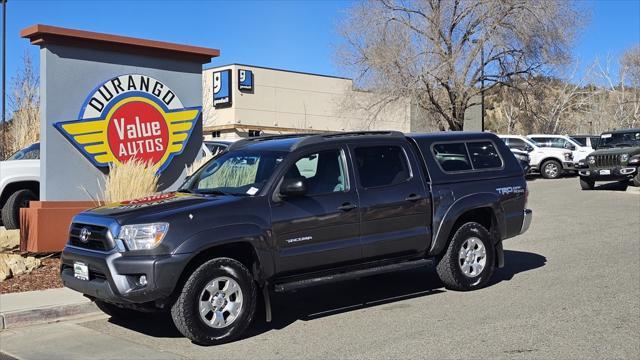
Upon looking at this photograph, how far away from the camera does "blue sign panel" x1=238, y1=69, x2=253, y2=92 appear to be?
5381 centimetres

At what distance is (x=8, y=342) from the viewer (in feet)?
22.9

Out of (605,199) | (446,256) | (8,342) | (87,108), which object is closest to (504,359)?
(446,256)

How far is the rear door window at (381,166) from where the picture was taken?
7.83 metres

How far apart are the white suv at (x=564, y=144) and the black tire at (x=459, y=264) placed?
21.5m

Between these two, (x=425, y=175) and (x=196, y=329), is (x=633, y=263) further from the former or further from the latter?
(x=196, y=329)

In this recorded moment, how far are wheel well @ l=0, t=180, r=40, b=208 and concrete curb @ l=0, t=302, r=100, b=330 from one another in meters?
5.62

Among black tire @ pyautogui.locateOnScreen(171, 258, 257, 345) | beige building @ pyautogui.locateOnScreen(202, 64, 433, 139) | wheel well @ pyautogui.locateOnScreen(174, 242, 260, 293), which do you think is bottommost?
black tire @ pyautogui.locateOnScreen(171, 258, 257, 345)

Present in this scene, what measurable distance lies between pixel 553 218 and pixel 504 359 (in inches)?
424

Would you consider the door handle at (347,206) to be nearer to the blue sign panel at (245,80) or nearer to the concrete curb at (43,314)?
the concrete curb at (43,314)

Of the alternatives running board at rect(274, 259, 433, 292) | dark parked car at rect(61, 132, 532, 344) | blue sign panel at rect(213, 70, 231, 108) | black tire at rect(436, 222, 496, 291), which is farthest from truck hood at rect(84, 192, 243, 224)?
blue sign panel at rect(213, 70, 231, 108)

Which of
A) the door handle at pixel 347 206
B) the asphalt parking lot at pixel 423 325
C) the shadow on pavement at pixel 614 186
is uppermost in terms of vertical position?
the door handle at pixel 347 206

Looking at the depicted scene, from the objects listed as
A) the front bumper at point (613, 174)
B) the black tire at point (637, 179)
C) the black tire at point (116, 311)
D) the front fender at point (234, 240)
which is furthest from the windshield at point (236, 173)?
the black tire at point (637, 179)

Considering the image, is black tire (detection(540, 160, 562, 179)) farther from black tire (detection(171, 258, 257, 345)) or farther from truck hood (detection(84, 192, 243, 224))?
black tire (detection(171, 258, 257, 345))

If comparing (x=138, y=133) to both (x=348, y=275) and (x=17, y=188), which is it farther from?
(x=348, y=275)
